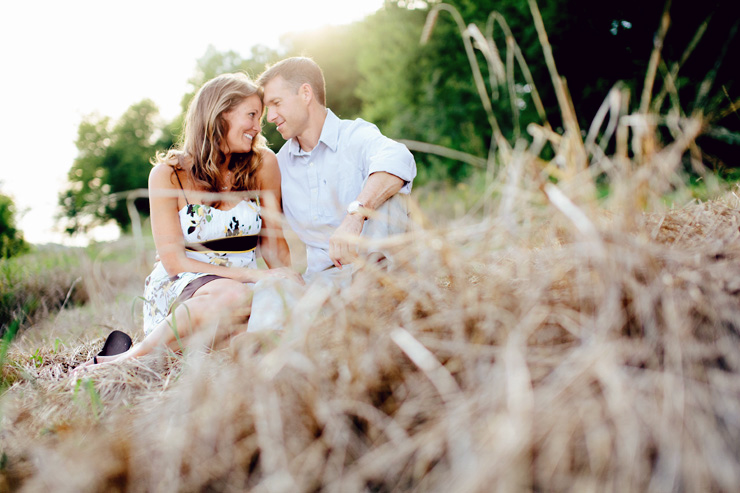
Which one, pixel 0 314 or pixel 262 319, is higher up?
pixel 262 319

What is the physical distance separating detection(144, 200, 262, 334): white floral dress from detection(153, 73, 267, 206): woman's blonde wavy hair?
13 cm

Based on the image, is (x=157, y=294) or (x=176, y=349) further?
(x=157, y=294)

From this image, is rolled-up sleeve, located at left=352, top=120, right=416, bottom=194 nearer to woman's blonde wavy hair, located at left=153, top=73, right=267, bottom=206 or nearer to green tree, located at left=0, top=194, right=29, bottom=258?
woman's blonde wavy hair, located at left=153, top=73, right=267, bottom=206

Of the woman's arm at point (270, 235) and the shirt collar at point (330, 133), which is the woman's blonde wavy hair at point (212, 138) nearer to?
the woman's arm at point (270, 235)

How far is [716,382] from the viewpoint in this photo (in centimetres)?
77

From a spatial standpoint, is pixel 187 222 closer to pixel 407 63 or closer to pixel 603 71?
pixel 603 71

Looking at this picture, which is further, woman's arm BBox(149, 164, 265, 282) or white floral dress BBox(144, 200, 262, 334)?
white floral dress BBox(144, 200, 262, 334)

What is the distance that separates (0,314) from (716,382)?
4.21m

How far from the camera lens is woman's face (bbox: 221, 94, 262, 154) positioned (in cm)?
263

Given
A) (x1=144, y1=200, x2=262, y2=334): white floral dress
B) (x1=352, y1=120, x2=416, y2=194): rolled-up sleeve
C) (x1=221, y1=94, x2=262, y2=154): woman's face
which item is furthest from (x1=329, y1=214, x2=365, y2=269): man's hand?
(x1=221, y1=94, x2=262, y2=154): woman's face

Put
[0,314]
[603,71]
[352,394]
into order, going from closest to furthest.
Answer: [352,394] → [0,314] → [603,71]

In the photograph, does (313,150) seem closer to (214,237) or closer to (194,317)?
(214,237)

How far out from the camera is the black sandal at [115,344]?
216cm

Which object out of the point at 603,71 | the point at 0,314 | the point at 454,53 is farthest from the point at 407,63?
the point at 0,314
